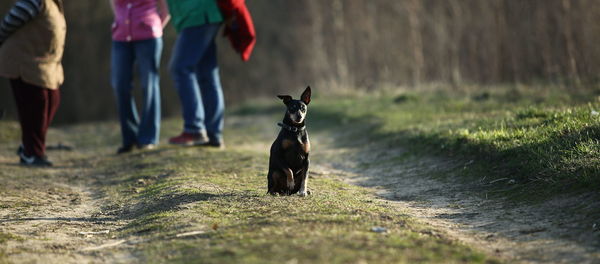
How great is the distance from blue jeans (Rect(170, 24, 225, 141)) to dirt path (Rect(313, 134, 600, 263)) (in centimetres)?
196

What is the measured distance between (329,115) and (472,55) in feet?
13.3

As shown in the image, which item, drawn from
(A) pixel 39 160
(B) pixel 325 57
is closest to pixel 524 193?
(A) pixel 39 160

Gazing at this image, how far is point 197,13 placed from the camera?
8555mm

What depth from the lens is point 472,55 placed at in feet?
52.1

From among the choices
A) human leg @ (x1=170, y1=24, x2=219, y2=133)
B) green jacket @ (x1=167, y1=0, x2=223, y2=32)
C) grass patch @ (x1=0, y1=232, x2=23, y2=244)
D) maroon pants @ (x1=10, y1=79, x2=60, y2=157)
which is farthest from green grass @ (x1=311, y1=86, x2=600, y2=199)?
maroon pants @ (x1=10, y1=79, x2=60, y2=157)

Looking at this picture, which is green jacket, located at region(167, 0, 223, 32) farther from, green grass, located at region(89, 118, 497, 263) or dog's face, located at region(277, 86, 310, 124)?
dog's face, located at region(277, 86, 310, 124)

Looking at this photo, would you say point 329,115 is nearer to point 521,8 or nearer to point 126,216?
point 521,8

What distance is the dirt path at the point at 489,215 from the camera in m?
4.23

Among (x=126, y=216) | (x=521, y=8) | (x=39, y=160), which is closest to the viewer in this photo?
(x=126, y=216)

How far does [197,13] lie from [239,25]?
57cm

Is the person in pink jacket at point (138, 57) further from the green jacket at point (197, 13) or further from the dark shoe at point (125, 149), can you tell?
the green jacket at point (197, 13)

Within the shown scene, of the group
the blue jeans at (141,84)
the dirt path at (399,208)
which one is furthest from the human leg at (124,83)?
the dirt path at (399,208)

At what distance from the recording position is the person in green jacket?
8602 millimetres

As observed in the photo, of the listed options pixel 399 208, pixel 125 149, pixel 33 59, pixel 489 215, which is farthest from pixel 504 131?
pixel 33 59
